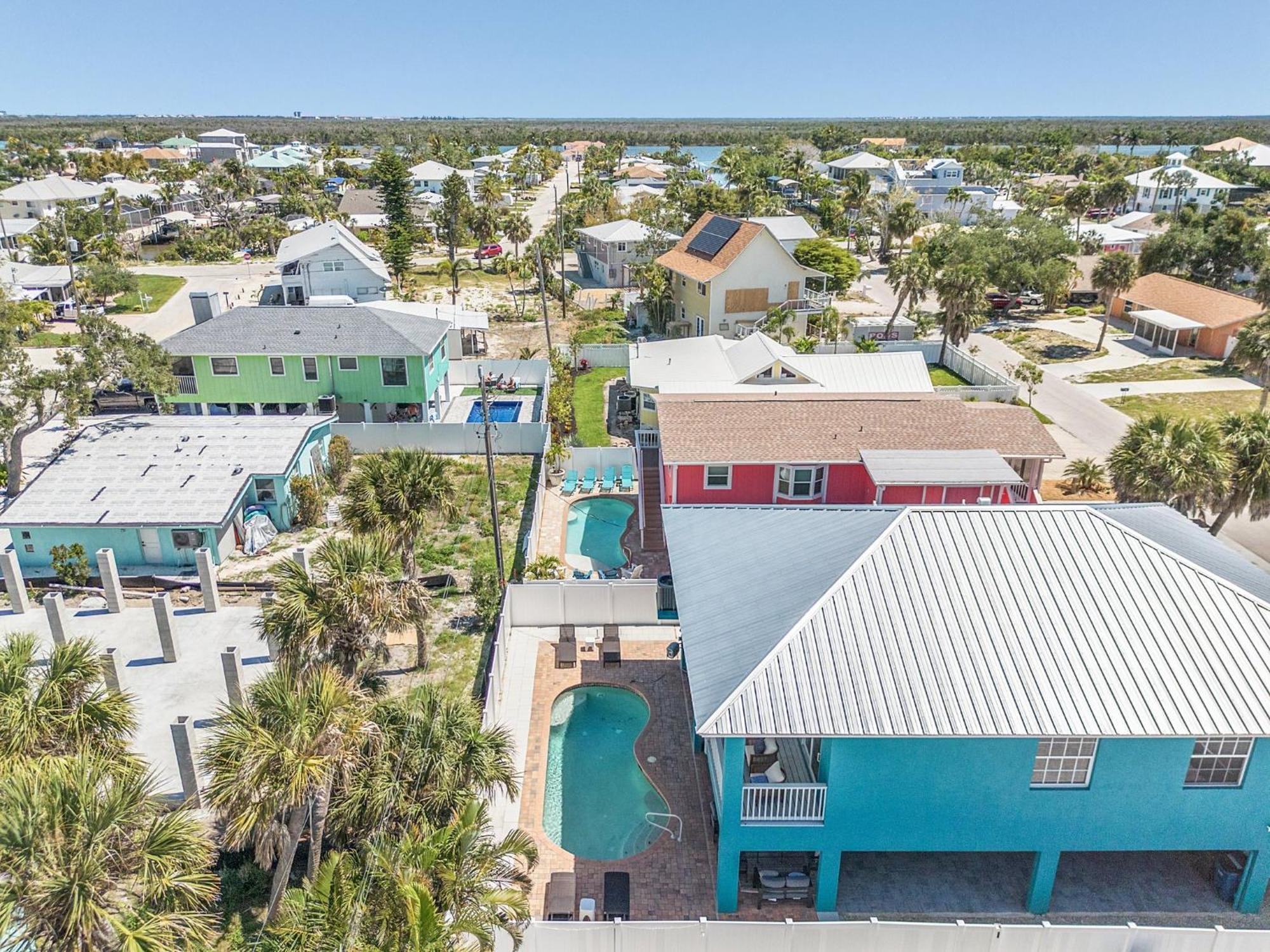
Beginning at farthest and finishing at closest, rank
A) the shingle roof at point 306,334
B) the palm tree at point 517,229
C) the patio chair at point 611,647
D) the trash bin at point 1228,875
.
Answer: the palm tree at point 517,229
the shingle roof at point 306,334
the patio chair at point 611,647
the trash bin at point 1228,875

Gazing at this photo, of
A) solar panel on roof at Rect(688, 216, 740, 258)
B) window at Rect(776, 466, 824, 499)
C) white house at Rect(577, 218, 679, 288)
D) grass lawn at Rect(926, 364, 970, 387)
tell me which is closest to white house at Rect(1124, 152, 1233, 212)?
white house at Rect(577, 218, 679, 288)

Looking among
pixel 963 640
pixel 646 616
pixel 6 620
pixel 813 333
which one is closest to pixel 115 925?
pixel 963 640

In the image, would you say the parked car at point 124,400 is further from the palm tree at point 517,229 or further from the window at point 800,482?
the palm tree at point 517,229

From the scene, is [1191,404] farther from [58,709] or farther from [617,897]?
[58,709]

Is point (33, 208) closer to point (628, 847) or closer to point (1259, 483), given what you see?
point (628, 847)

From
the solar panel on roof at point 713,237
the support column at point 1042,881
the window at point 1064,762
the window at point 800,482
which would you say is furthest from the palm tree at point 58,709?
the solar panel on roof at point 713,237

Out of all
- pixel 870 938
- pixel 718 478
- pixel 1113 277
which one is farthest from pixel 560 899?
pixel 1113 277
